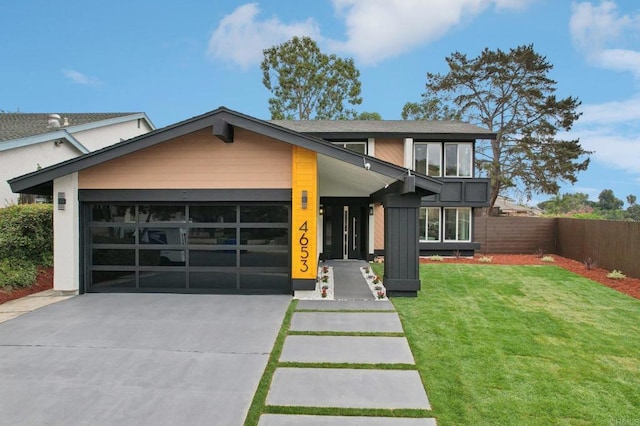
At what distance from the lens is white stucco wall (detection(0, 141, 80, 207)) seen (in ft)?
35.8

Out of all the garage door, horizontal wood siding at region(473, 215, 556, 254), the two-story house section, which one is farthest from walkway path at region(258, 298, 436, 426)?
horizontal wood siding at region(473, 215, 556, 254)

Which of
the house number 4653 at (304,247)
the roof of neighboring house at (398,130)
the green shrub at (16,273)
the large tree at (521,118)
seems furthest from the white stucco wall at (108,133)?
the large tree at (521,118)

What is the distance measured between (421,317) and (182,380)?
13.7 ft

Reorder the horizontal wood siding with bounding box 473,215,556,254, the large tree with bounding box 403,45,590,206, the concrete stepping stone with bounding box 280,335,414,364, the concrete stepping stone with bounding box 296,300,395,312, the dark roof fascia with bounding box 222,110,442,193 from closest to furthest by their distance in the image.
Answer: the concrete stepping stone with bounding box 280,335,414,364 → the concrete stepping stone with bounding box 296,300,395,312 → the dark roof fascia with bounding box 222,110,442,193 → the horizontal wood siding with bounding box 473,215,556,254 → the large tree with bounding box 403,45,590,206

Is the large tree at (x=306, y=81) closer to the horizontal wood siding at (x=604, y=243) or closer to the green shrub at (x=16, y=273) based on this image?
the horizontal wood siding at (x=604, y=243)

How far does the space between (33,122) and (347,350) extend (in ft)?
53.0

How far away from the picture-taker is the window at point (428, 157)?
48.3ft

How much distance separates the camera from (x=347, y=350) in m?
5.20

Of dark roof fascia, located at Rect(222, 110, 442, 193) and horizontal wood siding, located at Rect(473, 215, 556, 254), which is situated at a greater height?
dark roof fascia, located at Rect(222, 110, 442, 193)

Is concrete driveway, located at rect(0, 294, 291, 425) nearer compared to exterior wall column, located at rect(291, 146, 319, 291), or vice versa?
concrete driveway, located at rect(0, 294, 291, 425)

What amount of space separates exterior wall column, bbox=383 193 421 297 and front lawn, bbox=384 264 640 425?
42 centimetres

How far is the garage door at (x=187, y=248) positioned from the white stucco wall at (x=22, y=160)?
15.1 ft

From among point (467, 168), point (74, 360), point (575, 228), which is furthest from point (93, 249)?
point (575, 228)

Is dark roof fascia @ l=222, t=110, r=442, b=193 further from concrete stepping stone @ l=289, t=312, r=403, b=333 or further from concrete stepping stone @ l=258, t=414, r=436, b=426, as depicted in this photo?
concrete stepping stone @ l=258, t=414, r=436, b=426
